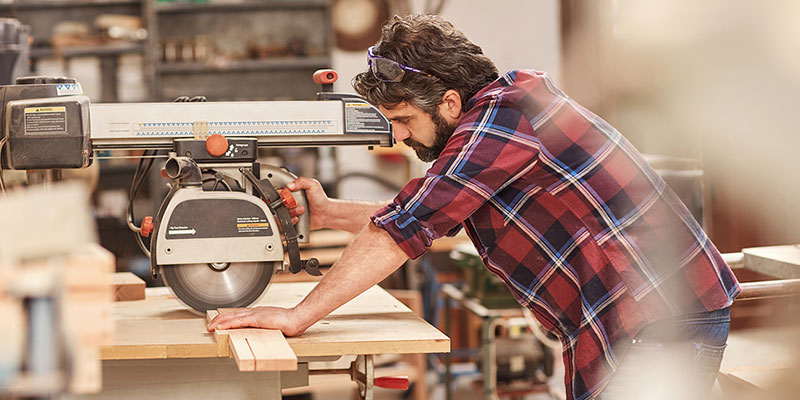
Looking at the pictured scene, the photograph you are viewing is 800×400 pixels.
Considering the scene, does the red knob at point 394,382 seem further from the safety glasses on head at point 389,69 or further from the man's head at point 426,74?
the safety glasses on head at point 389,69

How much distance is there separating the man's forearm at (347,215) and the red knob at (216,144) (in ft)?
1.12

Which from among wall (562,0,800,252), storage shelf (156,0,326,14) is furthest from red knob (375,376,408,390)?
storage shelf (156,0,326,14)

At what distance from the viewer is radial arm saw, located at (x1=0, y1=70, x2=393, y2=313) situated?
1699 millimetres

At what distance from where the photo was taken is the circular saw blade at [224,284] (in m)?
1.75

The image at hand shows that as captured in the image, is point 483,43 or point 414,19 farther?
point 483,43

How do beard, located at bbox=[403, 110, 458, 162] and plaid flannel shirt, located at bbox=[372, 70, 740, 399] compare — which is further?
beard, located at bbox=[403, 110, 458, 162]

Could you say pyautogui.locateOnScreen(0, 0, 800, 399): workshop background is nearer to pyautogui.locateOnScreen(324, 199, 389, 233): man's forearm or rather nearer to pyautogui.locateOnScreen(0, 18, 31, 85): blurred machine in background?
pyautogui.locateOnScreen(0, 18, 31, 85): blurred machine in background

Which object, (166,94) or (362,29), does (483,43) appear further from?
(166,94)

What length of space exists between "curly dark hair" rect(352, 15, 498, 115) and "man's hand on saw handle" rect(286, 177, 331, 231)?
1.17 ft

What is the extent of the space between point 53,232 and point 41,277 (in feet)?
0.09

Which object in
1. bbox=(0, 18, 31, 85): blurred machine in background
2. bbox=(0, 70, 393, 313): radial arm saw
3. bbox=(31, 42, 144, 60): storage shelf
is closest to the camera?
bbox=(0, 70, 393, 313): radial arm saw

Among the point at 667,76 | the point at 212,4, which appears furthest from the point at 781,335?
the point at 212,4

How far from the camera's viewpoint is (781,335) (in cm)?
30

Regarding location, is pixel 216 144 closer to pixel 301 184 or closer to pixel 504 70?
pixel 301 184
